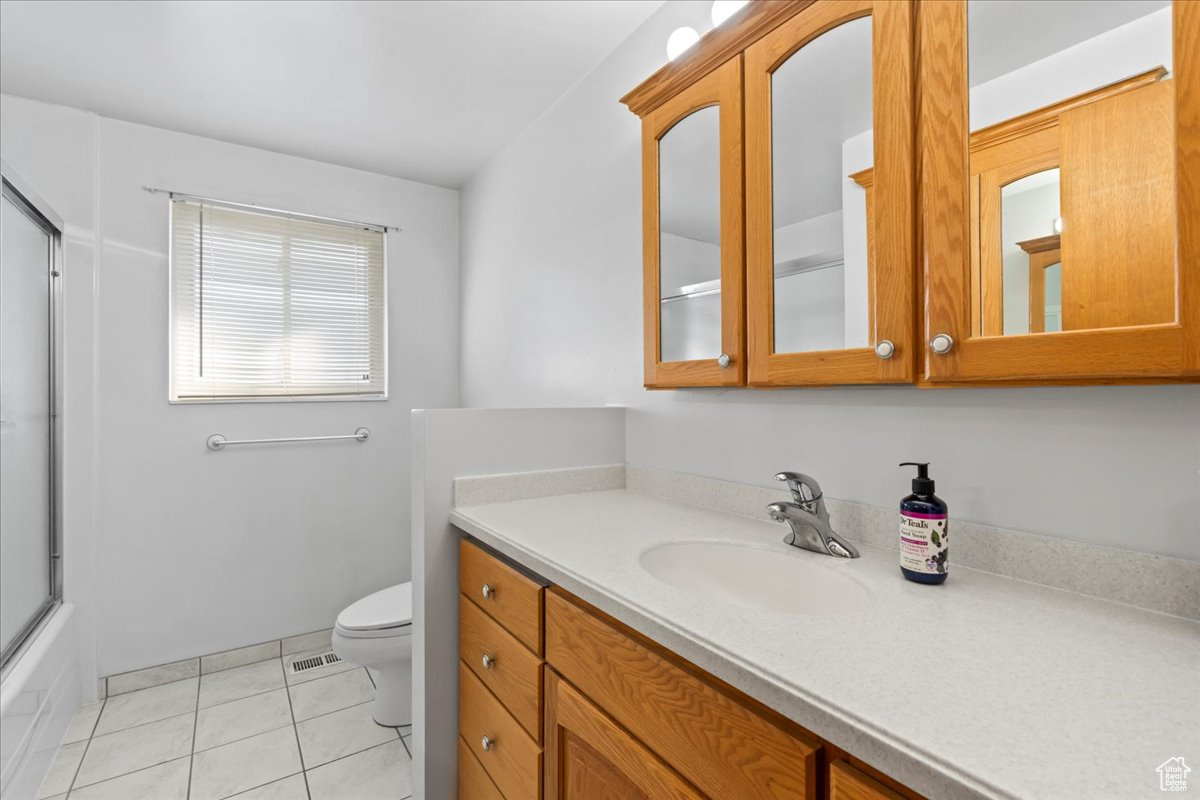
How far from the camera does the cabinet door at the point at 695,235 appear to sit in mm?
1281

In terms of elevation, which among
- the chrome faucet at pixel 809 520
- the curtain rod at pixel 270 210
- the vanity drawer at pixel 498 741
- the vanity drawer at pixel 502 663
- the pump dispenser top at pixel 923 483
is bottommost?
the vanity drawer at pixel 498 741

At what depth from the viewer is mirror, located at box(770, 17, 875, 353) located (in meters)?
1.04

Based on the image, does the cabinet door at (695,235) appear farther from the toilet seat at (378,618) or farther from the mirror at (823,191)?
the toilet seat at (378,618)

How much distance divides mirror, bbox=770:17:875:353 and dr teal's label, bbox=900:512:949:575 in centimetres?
34

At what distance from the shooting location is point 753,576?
114 cm

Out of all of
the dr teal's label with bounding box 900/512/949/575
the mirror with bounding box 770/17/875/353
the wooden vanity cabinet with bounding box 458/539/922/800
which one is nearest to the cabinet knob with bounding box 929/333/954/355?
the mirror with bounding box 770/17/875/353

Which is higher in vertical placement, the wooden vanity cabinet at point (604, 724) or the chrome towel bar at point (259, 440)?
the chrome towel bar at point (259, 440)

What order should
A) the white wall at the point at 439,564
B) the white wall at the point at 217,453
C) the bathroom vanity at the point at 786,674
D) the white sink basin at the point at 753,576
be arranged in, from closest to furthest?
the bathroom vanity at the point at 786,674 → the white sink basin at the point at 753,576 → the white wall at the point at 439,564 → the white wall at the point at 217,453

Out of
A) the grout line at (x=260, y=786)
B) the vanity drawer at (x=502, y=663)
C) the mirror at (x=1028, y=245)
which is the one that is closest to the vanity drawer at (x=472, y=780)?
the vanity drawer at (x=502, y=663)

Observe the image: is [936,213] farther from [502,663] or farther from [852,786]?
[502,663]

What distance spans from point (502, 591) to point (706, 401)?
0.73m

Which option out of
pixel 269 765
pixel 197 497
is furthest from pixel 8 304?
pixel 269 765

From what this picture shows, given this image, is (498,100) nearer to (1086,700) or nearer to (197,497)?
(197,497)

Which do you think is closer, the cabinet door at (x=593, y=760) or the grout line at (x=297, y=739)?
the cabinet door at (x=593, y=760)
